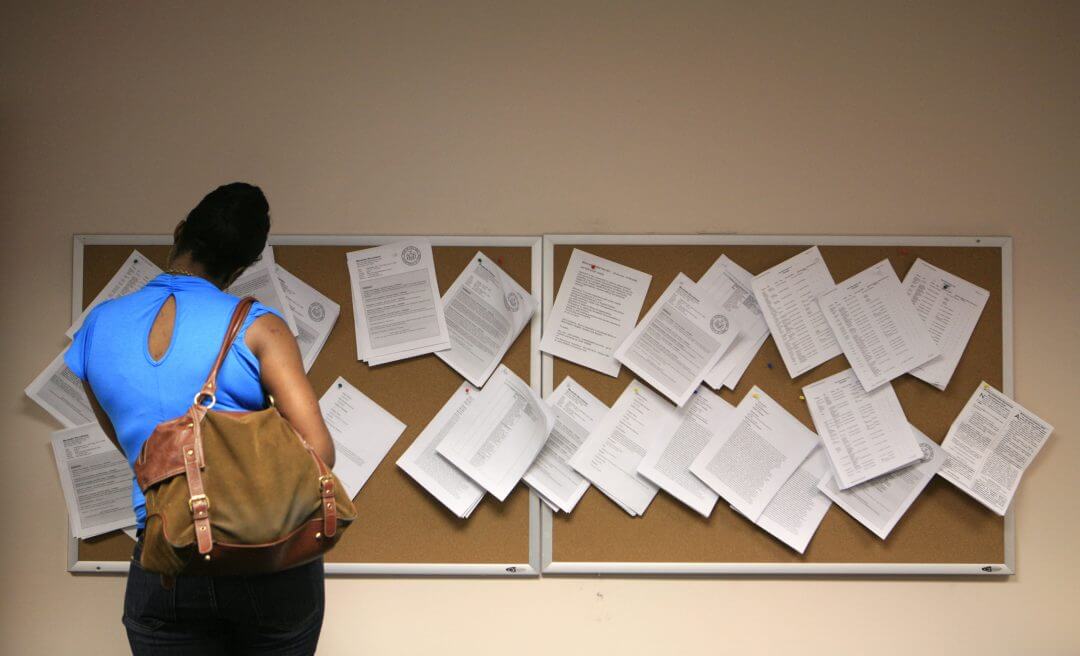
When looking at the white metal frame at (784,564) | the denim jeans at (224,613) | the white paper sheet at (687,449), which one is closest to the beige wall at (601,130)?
the white metal frame at (784,564)

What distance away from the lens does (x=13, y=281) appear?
1.97 metres

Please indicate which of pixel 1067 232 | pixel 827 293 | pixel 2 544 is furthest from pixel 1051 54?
pixel 2 544

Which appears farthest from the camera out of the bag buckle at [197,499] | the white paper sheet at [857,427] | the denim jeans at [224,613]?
the white paper sheet at [857,427]

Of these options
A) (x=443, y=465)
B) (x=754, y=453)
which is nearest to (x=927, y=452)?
(x=754, y=453)

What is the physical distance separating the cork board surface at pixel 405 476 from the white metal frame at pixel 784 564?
0.06 metres

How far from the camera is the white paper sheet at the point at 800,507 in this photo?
1876 mm

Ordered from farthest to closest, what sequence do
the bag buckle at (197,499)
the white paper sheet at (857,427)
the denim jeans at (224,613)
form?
the white paper sheet at (857,427) → the denim jeans at (224,613) → the bag buckle at (197,499)

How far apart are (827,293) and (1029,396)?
0.55 metres

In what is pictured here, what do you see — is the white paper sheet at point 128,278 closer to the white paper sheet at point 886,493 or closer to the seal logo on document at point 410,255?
the seal logo on document at point 410,255

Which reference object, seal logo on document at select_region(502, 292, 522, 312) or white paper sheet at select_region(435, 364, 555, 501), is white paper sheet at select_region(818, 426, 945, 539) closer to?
white paper sheet at select_region(435, 364, 555, 501)

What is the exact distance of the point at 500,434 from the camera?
6.19 feet

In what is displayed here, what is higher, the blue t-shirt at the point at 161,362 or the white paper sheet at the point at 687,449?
the blue t-shirt at the point at 161,362

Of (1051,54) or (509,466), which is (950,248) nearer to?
(1051,54)

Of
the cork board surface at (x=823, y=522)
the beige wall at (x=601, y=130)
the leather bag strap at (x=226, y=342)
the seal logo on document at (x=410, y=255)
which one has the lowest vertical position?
the cork board surface at (x=823, y=522)
